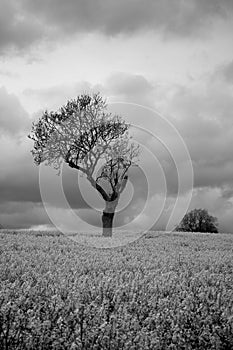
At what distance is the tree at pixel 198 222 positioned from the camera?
55406 mm

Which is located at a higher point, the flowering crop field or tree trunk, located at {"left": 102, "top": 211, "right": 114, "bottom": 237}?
tree trunk, located at {"left": 102, "top": 211, "right": 114, "bottom": 237}

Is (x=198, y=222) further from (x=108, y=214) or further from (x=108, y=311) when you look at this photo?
(x=108, y=311)

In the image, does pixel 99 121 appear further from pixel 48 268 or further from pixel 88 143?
pixel 48 268

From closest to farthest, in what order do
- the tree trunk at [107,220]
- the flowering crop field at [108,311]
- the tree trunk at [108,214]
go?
the flowering crop field at [108,311] < the tree trunk at [107,220] < the tree trunk at [108,214]

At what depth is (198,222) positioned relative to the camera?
5616cm

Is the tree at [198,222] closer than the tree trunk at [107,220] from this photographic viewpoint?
No

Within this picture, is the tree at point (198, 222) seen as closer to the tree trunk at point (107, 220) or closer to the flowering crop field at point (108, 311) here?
the tree trunk at point (107, 220)

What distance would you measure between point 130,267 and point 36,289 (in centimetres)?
417

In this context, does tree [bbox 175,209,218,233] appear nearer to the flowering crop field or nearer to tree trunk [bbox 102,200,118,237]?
tree trunk [bbox 102,200,118,237]

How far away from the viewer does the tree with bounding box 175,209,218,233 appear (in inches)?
2181

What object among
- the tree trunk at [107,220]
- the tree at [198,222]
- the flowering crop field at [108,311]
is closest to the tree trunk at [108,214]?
the tree trunk at [107,220]

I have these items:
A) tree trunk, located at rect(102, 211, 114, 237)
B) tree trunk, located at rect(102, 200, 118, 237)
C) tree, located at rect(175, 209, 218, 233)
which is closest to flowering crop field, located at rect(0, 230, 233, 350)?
tree trunk, located at rect(102, 211, 114, 237)

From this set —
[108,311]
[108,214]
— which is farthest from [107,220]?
[108,311]

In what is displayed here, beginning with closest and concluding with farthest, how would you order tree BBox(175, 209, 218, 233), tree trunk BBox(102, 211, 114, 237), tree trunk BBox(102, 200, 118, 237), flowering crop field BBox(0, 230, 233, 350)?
flowering crop field BBox(0, 230, 233, 350) < tree trunk BBox(102, 211, 114, 237) < tree trunk BBox(102, 200, 118, 237) < tree BBox(175, 209, 218, 233)
